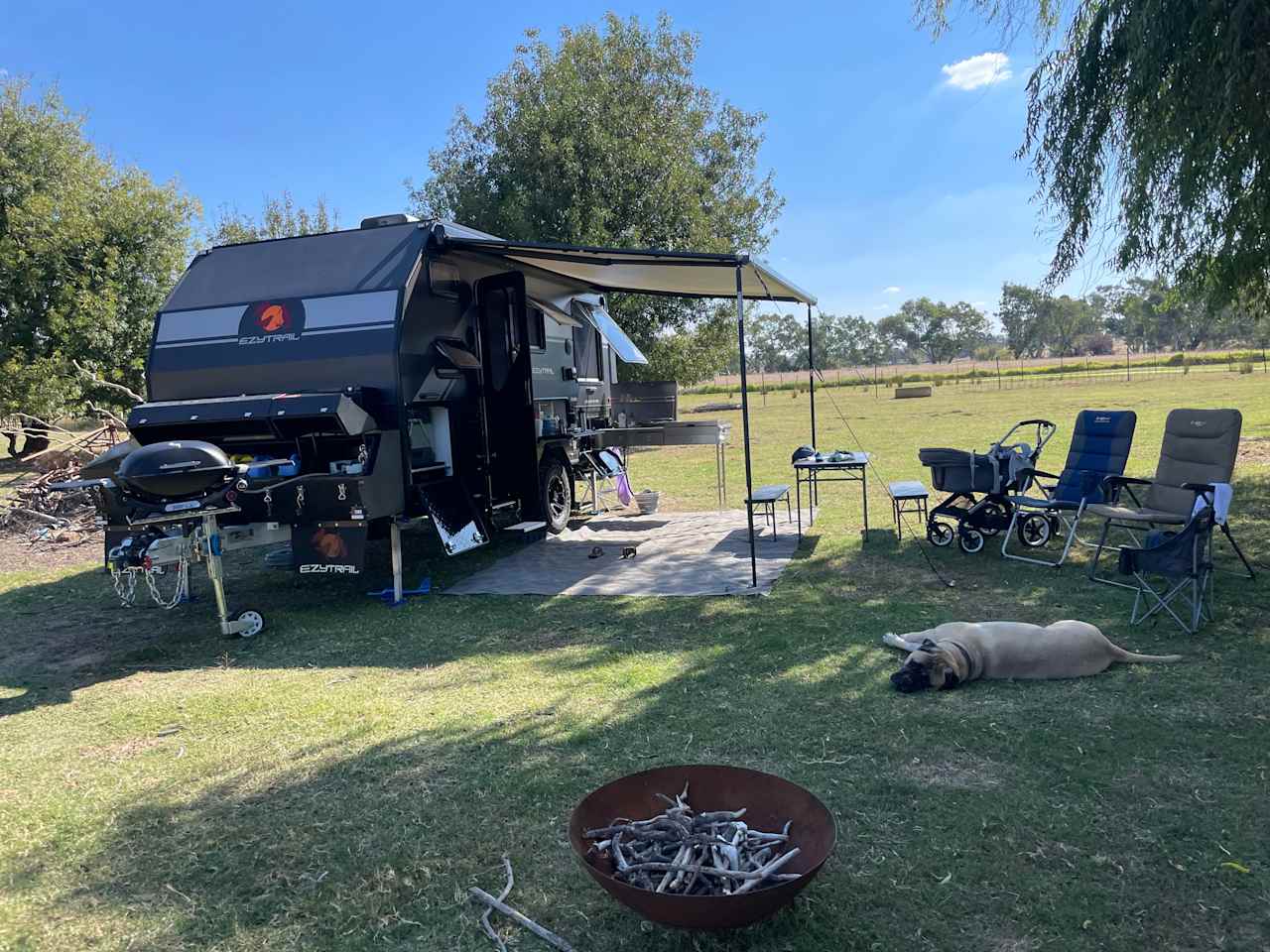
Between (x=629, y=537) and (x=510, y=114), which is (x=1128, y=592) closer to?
(x=629, y=537)

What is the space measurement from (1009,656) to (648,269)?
14.9 ft

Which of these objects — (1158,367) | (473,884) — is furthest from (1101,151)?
→ (1158,367)

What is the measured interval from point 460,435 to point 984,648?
14.0 feet

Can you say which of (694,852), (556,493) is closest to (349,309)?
(556,493)

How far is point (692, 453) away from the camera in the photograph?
17562 millimetres

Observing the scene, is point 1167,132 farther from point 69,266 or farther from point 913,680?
point 69,266

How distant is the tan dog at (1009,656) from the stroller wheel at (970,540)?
9.05ft

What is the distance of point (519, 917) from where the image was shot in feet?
8.36

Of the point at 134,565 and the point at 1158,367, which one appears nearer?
the point at 134,565

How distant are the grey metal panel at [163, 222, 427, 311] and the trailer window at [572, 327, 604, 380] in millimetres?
2750

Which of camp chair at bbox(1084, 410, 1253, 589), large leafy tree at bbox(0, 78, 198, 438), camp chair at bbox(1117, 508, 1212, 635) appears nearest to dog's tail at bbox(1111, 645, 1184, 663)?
camp chair at bbox(1117, 508, 1212, 635)

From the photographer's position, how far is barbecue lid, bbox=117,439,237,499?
16.1ft

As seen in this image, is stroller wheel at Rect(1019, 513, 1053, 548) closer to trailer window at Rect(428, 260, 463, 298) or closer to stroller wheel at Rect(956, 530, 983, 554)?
stroller wheel at Rect(956, 530, 983, 554)

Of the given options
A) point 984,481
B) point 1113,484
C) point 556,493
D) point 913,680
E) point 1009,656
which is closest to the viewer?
point 913,680
